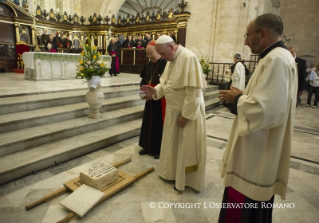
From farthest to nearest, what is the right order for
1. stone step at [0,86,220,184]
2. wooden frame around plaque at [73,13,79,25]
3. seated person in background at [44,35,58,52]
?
wooden frame around plaque at [73,13,79,25], seated person in background at [44,35,58,52], stone step at [0,86,220,184]

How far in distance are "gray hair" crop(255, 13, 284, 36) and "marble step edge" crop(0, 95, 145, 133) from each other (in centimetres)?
388

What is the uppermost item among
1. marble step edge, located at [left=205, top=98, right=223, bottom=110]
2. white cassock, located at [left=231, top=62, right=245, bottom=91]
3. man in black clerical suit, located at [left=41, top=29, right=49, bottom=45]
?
man in black clerical suit, located at [left=41, top=29, right=49, bottom=45]

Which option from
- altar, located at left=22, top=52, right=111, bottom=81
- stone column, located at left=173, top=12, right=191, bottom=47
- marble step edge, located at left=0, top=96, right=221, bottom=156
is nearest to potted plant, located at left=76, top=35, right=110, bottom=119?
marble step edge, located at left=0, top=96, right=221, bottom=156

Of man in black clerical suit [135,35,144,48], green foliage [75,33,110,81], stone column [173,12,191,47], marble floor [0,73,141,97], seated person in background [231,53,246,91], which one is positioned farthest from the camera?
man in black clerical suit [135,35,144,48]

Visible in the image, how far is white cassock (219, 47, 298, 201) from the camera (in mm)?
1299

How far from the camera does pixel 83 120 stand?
4.44m

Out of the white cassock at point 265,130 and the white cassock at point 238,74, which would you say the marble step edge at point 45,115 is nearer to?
the white cassock at point 265,130

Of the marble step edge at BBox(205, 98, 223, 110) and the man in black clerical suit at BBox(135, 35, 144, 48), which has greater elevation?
the man in black clerical suit at BBox(135, 35, 144, 48)

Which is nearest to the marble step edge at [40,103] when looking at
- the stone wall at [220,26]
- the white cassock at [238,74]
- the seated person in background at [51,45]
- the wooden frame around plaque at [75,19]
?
the white cassock at [238,74]

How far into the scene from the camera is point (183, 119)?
2.52 m

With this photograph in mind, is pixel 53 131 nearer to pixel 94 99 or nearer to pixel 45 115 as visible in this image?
pixel 45 115

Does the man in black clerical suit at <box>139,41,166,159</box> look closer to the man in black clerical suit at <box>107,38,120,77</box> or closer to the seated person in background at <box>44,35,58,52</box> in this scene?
the man in black clerical suit at <box>107,38,120,77</box>

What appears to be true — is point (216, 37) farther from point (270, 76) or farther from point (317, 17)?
point (270, 76)

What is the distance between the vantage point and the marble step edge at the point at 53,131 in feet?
10.6
